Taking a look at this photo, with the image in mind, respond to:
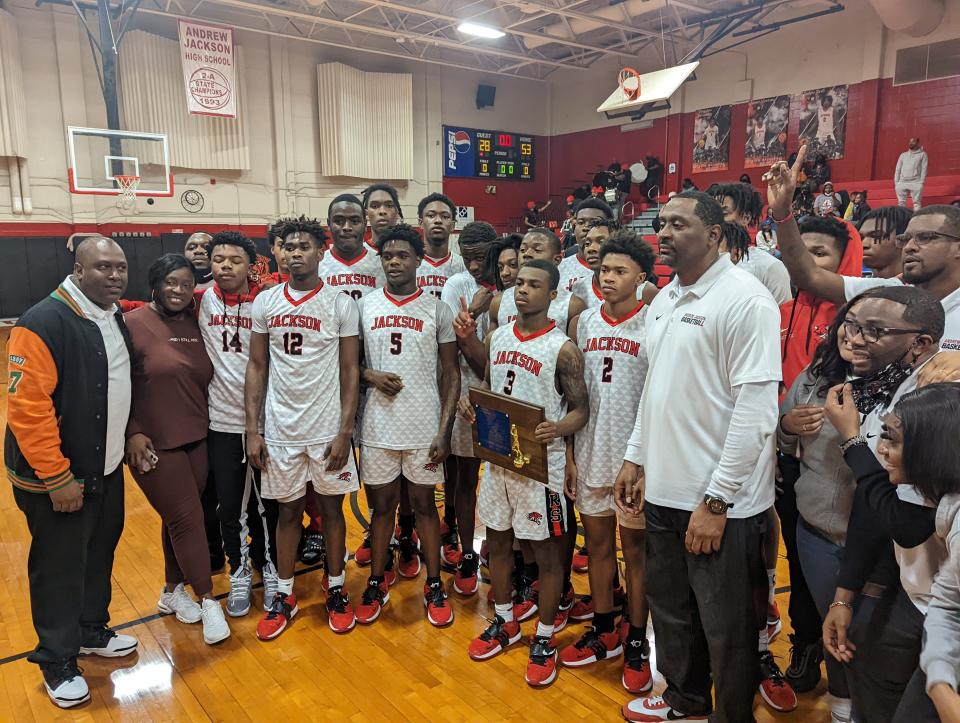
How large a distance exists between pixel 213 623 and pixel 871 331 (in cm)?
330

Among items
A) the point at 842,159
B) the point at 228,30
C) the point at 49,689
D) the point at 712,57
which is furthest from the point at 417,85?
the point at 49,689

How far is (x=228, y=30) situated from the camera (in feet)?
46.0

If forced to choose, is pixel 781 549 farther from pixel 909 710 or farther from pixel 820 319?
pixel 909 710

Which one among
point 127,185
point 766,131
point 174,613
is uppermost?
point 766,131

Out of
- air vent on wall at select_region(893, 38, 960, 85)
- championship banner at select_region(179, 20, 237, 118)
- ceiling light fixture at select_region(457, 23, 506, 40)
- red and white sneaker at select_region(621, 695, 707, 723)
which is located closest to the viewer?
red and white sneaker at select_region(621, 695, 707, 723)

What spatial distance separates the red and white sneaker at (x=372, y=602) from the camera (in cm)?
357

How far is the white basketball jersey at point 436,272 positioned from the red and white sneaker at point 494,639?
205 centimetres

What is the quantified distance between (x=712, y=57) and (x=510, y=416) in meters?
16.4

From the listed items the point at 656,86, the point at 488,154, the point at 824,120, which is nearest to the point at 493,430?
the point at 656,86

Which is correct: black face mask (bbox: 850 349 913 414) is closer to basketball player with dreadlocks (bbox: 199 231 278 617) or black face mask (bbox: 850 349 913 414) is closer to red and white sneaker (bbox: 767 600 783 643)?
red and white sneaker (bbox: 767 600 783 643)

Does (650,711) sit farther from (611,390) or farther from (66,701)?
(66,701)

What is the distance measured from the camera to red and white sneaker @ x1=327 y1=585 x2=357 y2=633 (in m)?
3.49

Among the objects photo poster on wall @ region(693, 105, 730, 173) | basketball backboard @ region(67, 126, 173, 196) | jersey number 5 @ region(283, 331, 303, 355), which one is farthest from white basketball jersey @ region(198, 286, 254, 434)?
photo poster on wall @ region(693, 105, 730, 173)

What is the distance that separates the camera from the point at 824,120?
47.1 feet
